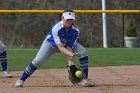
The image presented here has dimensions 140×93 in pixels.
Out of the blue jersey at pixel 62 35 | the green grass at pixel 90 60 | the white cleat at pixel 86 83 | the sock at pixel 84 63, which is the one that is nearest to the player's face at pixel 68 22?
the blue jersey at pixel 62 35

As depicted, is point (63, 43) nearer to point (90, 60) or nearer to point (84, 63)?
point (84, 63)

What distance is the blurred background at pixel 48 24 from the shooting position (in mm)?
26484

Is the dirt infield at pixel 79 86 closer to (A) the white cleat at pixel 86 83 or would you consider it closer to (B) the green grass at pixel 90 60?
(A) the white cleat at pixel 86 83

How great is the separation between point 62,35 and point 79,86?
1.06 meters

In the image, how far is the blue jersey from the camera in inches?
349

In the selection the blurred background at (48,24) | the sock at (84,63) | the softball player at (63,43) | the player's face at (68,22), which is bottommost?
the blurred background at (48,24)

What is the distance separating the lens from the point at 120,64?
1359cm

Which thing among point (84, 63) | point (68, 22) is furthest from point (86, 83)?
point (68, 22)

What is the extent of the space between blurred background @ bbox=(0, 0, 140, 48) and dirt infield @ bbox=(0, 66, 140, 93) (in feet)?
44.2

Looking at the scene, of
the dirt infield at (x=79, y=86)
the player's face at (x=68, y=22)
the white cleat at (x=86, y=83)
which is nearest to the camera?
the dirt infield at (x=79, y=86)

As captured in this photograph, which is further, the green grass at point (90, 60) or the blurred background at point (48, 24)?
the blurred background at point (48, 24)

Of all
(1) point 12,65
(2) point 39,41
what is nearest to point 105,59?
(1) point 12,65

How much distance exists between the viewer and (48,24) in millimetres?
27297

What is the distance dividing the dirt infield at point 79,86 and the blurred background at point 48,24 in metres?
13.5
